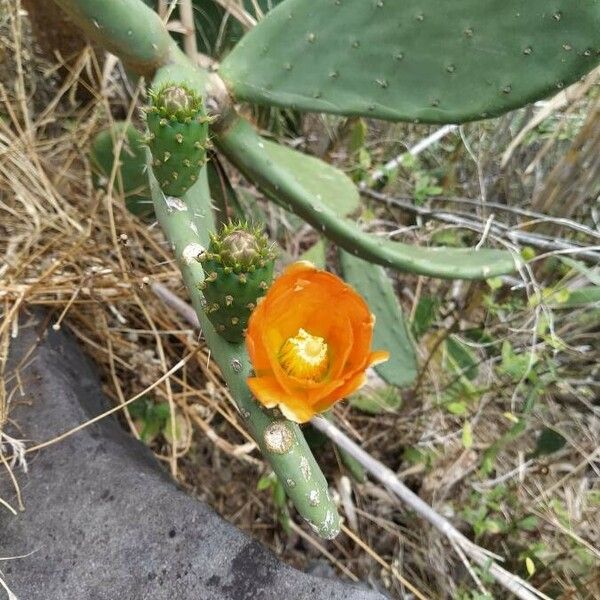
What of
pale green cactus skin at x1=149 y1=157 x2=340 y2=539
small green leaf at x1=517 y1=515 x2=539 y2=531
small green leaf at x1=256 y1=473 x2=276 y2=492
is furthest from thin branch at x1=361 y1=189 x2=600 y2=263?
pale green cactus skin at x1=149 y1=157 x2=340 y2=539

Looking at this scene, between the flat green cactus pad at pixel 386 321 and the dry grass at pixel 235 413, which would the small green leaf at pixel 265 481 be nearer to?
the dry grass at pixel 235 413

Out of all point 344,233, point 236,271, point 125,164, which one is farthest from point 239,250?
point 125,164

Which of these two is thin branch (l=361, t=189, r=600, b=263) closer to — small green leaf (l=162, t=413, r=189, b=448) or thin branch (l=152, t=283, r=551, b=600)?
thin branch (l=152, t=283, r=551, b=600)

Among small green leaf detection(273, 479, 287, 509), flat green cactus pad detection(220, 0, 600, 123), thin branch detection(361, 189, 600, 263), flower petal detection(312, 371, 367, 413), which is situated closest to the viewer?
flower petal detection(312, 371, 367, 413)

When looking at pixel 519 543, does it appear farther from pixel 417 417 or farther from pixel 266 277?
pixel 266 277

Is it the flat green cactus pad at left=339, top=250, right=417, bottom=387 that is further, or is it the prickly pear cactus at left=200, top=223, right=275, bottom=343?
the flat green cactus pad at left=339, top=250, right=417, bottom=387

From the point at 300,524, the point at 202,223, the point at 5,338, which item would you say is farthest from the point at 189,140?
the point at 300,524
